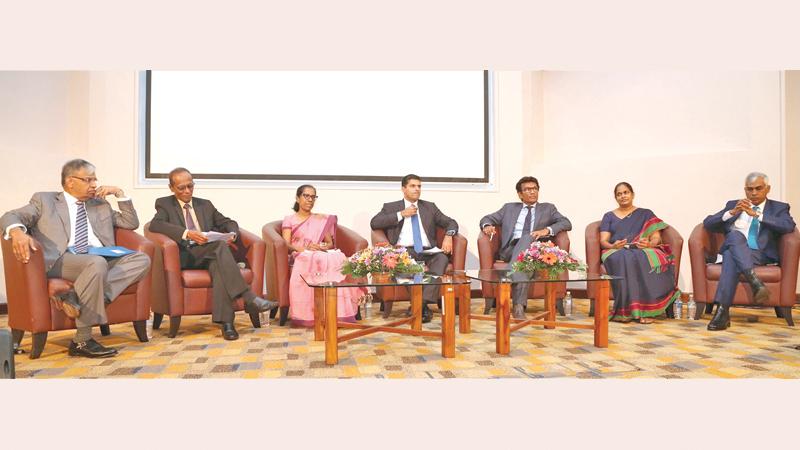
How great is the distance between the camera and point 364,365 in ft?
10.4

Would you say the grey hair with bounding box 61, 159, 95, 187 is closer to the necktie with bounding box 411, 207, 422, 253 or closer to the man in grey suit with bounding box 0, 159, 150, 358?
the man in grey suit with bounding box 0, 159, 150, 358

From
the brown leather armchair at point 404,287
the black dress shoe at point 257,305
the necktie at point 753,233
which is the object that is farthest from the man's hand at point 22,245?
the necktie at point 753,233

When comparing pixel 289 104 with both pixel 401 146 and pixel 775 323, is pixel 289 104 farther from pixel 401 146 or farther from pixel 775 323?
pixel 775 323

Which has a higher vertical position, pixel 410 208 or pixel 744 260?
pixel 410 208

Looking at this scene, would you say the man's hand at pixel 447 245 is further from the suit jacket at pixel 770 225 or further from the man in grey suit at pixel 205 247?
the suit jacket at pixel 770 225

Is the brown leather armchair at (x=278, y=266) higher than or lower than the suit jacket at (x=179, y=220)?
lower

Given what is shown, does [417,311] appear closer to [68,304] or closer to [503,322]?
[503,322]

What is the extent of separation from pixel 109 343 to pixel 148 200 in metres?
2.47

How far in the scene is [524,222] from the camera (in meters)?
5.39

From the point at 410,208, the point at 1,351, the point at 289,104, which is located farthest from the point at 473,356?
the point at 289,104

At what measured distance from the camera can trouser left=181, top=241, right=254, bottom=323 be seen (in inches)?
162

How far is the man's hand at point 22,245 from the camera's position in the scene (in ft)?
10.9

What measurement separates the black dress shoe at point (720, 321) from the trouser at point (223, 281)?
3.73 m

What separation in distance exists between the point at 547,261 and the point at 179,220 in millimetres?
3027
